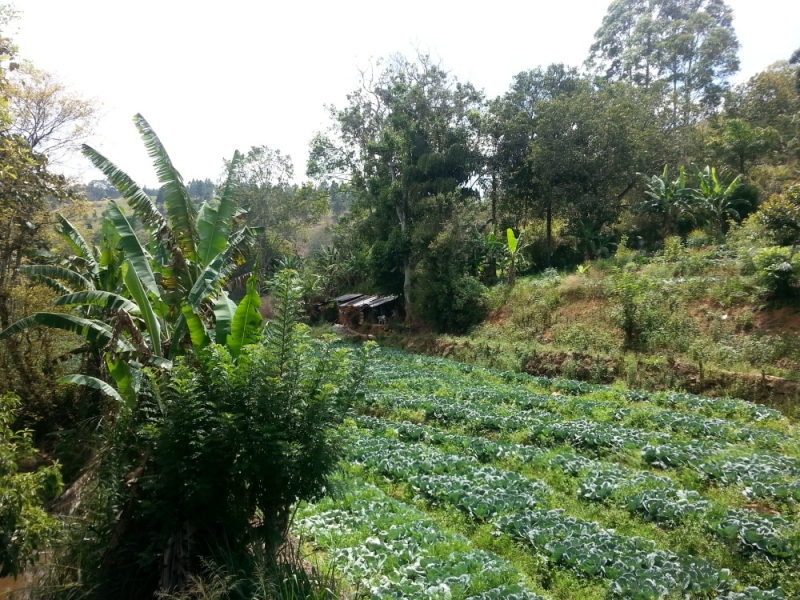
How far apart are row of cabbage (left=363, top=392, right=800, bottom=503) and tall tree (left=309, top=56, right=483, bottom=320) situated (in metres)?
13.8

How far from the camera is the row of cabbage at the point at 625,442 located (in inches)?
307

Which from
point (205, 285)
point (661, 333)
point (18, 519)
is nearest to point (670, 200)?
point (661, 333)

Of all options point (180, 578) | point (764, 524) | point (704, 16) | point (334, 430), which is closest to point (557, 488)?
point (764, 524)

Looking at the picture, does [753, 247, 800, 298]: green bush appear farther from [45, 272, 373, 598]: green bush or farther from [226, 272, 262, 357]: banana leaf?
[226, 272, 262, 357]: banana leaf

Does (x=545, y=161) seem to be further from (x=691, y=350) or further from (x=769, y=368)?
(x=769, y=368)

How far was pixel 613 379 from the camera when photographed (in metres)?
15.9

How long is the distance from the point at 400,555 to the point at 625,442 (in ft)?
19.1

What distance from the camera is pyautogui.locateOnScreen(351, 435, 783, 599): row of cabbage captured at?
5.38 metres

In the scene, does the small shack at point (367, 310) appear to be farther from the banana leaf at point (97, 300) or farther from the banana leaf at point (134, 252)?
the banana leaf at point (97, 300)

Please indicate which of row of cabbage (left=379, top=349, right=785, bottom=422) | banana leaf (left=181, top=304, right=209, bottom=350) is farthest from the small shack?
banana leaf (left=181, top=304, right=209, bottom=350)

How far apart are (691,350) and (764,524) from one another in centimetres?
1025

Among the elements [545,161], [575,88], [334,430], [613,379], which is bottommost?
[613,379]

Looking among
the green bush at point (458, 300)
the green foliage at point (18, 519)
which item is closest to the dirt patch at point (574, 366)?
the green bush at point (458, 300)

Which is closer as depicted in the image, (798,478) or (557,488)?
(798,478)
